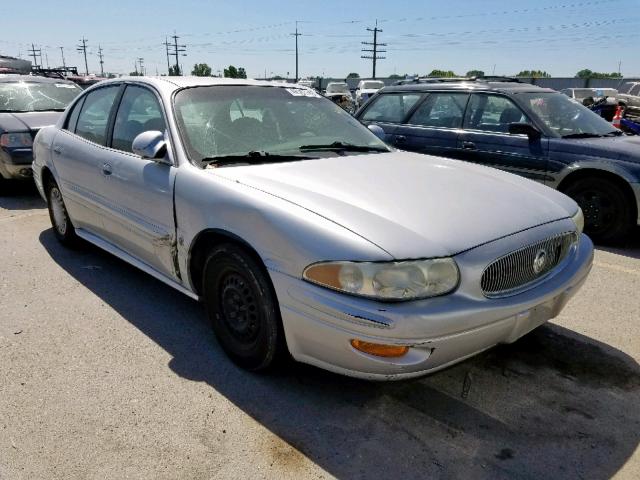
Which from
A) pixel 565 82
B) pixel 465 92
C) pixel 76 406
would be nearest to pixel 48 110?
pixel 465 92

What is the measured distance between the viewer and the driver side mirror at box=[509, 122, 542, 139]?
557 cm

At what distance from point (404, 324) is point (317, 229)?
55 centimetres

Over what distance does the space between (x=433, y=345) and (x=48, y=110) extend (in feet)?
24.5

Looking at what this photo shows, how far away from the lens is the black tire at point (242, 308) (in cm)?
250

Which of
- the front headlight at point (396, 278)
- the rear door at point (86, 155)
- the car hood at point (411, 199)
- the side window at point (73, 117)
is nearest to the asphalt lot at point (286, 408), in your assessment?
the front headlight at point (396, 278)

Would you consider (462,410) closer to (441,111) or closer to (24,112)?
(441,111)

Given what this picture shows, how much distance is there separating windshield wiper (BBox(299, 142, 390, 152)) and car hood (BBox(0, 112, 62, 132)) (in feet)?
16.6

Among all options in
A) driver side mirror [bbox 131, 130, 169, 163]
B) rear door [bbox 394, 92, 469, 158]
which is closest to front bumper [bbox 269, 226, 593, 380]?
driver side mirror [bbox 131, 130, 169, 163]

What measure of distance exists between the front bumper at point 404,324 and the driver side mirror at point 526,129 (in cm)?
357

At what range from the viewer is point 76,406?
2.54 m

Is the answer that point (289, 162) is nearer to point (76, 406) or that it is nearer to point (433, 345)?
point (433, 345)

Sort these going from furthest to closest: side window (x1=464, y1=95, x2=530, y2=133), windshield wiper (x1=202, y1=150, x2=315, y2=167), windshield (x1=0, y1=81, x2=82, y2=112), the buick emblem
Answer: windshield (x1=0, y1=81, x2=82, y2=112), side window (x1=464, y1=95, x2=530, y2=133), windshield wiper (x1=202, y1=150, x2=315, y2=167), the buick emblem

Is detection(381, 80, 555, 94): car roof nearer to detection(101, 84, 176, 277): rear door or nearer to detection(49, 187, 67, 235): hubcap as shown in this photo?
detection(101, 84, 176, 277): rear door

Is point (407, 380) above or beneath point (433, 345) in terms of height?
beneath
